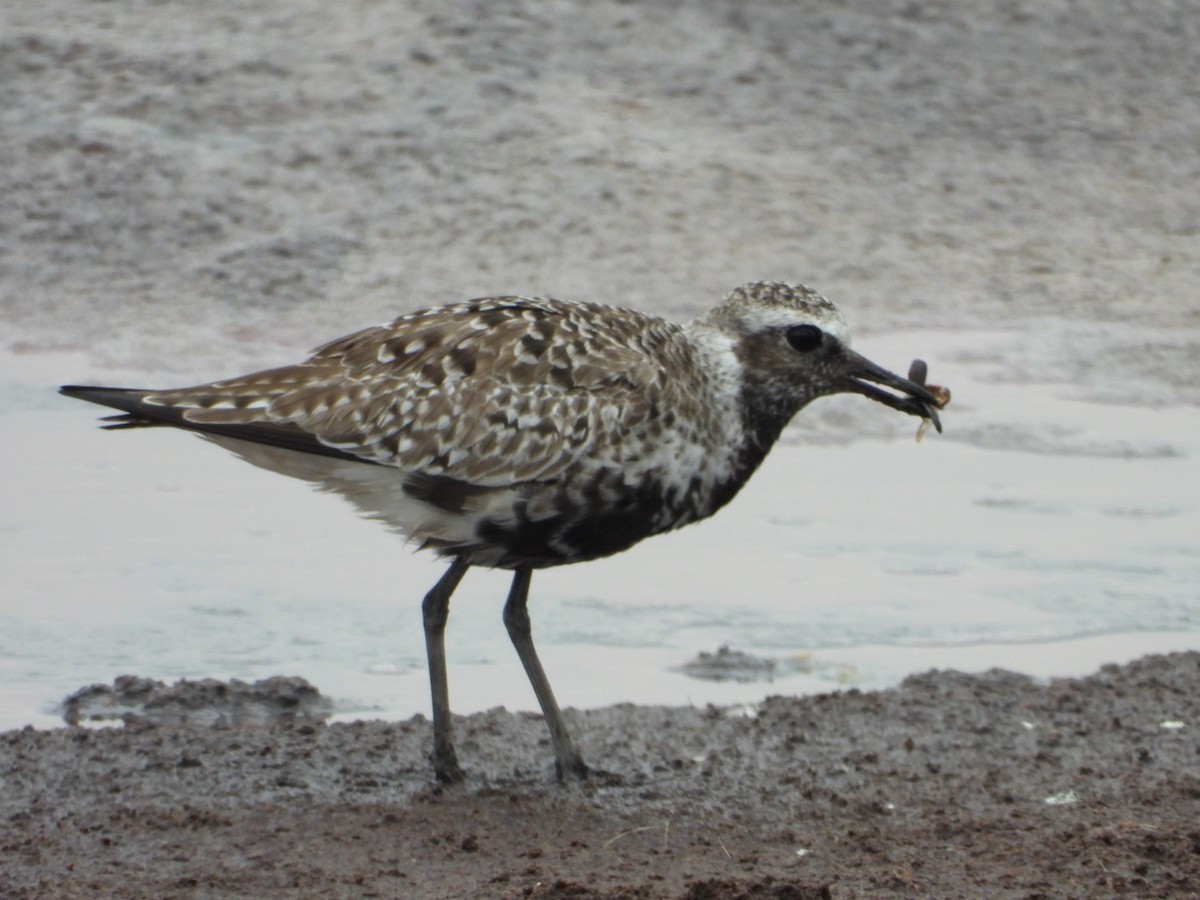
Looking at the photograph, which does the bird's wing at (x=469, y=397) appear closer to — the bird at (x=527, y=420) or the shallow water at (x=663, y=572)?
the bird at (x=527, y=420)

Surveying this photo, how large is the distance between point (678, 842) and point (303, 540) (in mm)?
2819

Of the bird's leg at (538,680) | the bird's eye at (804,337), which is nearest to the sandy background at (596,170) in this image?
the bird's eye at (804,337)

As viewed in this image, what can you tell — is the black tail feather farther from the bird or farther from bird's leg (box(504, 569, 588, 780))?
bird's leg (box(504, 569, 588, 780))

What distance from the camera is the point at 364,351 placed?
6840 mm

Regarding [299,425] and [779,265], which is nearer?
[299,425]

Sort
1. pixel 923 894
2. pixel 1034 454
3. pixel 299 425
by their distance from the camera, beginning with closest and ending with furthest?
pixel 923 894 < pixel 299 425 < pixel 1034 454

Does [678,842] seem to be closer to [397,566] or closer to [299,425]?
[299,425]

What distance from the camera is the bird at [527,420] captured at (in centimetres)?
650

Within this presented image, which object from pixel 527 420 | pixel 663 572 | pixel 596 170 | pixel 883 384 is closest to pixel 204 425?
pixel 527 420

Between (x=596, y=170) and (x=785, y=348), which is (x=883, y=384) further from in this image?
(x=596, y=170)

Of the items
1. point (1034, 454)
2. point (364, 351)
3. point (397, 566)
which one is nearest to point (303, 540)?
point (397, 566)

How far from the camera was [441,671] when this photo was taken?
21.6 feet

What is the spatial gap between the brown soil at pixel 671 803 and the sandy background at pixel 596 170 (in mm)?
2934

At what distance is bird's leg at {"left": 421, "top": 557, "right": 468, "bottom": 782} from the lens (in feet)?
21.4
